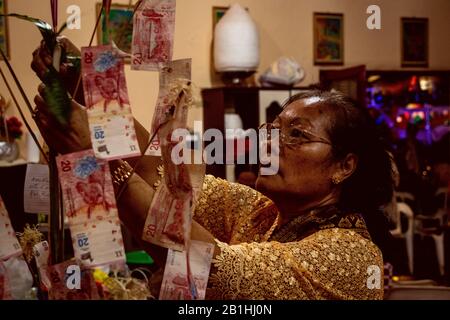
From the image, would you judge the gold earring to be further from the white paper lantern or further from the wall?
the white paper lantern

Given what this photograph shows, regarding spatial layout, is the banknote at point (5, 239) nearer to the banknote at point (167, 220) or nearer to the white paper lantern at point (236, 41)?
the banknote at point (167, 220)

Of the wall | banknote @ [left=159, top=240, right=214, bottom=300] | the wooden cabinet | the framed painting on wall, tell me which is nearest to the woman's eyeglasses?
banknote @ [left=159, top=240, right=214, bottom=300]

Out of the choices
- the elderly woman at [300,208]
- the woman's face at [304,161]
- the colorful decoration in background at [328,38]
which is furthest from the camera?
the colorful decoration in background at [328,38]

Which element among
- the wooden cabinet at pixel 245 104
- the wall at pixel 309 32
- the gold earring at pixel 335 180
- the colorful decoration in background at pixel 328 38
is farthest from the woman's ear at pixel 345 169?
the colorful decoration in background at pixel 328 38

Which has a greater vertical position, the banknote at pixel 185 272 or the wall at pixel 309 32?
the wall at pixel 309 32

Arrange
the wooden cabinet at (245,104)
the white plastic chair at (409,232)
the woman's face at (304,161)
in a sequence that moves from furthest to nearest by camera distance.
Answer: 1. the white plastic chair at (409,232)
2. the wooden cabinet at (245,104)
3. the woman's face at (304,161)

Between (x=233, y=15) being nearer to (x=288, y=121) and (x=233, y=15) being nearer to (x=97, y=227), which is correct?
(x=288, y=121)

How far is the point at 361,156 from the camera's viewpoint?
1.34 meters

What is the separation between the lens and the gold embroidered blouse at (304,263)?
1.05 m

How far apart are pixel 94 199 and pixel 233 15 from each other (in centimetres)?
334

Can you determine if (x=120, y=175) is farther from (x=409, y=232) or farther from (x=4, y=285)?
(x=409, y=232)

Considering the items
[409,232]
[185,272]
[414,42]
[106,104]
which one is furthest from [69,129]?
[409,232]

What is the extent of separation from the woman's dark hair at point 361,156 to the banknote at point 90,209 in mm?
571

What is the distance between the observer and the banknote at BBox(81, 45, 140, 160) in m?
0.87
